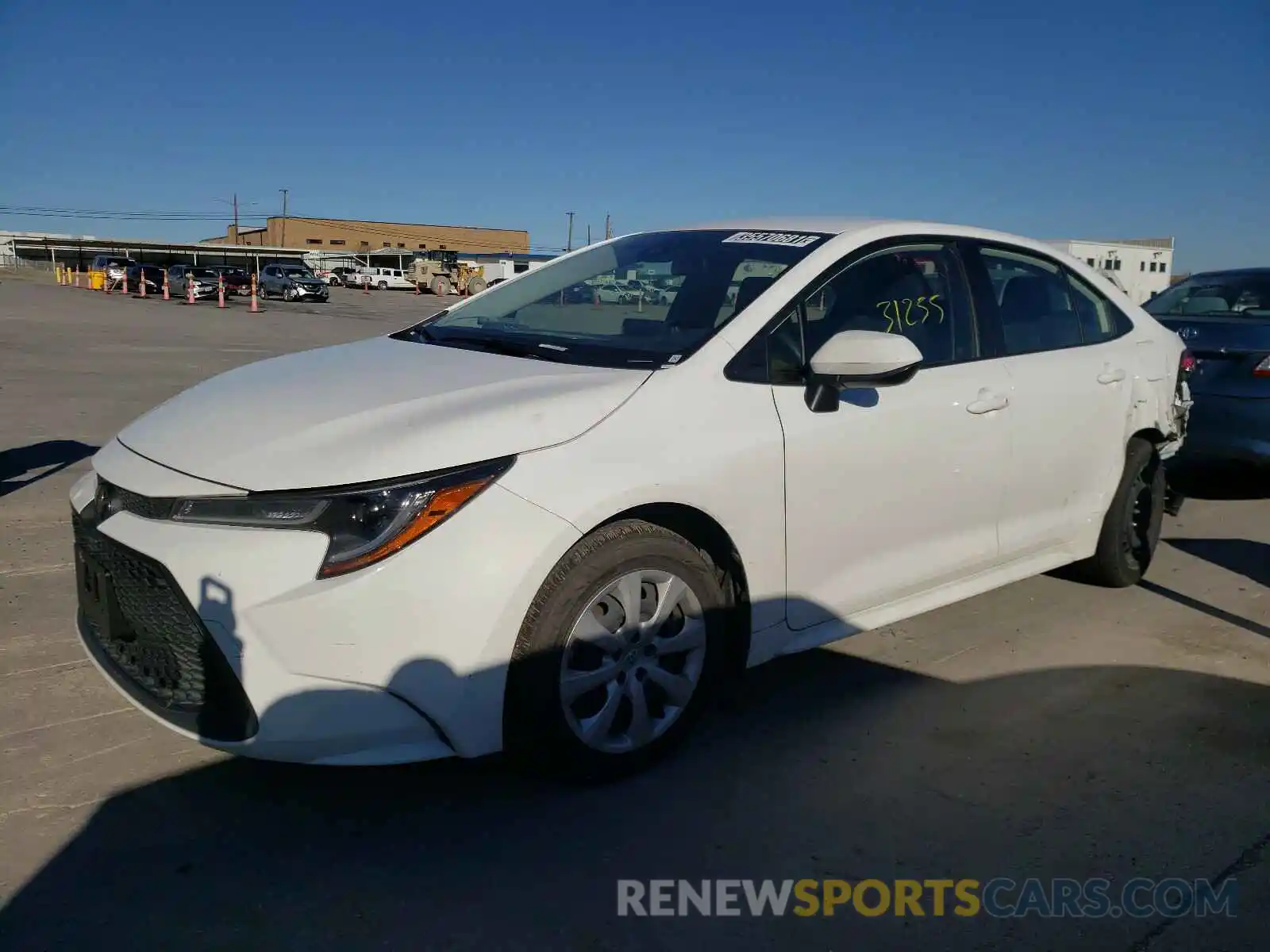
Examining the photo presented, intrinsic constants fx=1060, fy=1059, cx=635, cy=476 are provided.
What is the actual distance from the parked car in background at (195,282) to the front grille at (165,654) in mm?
35848

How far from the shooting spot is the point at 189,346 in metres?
16.6

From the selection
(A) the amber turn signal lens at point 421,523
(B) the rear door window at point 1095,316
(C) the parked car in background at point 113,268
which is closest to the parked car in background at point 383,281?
(C) the parked car in background at point 113,268

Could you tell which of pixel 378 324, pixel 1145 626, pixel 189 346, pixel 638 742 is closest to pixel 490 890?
pixel 638 742

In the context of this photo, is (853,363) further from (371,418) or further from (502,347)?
(371,418)

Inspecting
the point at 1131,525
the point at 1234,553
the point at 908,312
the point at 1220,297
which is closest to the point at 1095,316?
the point at 1131,525

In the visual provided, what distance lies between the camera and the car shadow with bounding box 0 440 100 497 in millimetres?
6395

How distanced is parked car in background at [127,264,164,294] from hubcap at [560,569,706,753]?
41.0 m

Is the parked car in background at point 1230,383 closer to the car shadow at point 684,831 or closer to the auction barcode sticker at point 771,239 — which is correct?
the car shadow at point 684,831

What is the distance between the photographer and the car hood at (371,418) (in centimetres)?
262

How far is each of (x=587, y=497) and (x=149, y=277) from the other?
4347cm

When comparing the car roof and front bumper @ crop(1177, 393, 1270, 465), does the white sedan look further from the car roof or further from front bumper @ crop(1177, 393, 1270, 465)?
front bumper @ crop(1177, 393, 1270, 465)

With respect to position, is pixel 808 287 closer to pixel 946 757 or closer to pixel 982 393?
pixel 982 393

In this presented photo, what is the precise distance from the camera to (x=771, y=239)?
150 inches

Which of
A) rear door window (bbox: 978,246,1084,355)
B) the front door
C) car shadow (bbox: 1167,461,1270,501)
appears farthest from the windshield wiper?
car shadow (bbox: 1167,461,1270,501)
